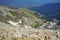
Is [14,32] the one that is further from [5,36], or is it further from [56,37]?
[56,37]

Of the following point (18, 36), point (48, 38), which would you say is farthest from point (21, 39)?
point (48, 38)

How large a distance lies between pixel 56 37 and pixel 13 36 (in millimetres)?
5662

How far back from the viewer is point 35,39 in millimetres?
21547

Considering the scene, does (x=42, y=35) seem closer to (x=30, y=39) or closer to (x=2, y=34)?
(x=30, y=39)

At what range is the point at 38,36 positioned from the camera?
2209 cm

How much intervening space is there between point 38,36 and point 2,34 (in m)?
3.56

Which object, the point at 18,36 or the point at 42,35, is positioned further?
the point at 42,35

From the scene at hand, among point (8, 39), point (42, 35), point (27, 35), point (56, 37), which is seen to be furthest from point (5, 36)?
point (56, 37)

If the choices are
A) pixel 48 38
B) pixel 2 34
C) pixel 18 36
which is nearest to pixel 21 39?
pixel 18 36

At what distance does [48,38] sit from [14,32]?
365 cm

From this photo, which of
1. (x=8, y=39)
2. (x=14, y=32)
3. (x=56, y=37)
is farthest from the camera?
(x=56, y=37)

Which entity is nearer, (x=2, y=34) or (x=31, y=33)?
(x=2, y=34)

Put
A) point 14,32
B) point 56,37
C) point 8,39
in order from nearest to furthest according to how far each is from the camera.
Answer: point 8,39, point 14,32, point 56,37

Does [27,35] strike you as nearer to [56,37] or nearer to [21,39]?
[21,39]
